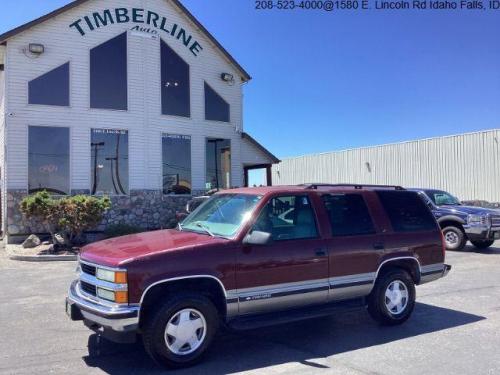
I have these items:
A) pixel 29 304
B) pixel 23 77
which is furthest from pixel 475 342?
pixel 23 77

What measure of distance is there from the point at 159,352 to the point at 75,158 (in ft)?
42.4

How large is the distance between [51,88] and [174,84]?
4.36 meters

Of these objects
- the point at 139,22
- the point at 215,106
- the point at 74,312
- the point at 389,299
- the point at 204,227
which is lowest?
the point at 389,299

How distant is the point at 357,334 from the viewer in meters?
6.24

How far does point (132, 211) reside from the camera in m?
17.5

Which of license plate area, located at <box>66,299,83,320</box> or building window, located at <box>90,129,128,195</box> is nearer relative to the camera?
license plate area, located at <box>66,299,83,320</box>

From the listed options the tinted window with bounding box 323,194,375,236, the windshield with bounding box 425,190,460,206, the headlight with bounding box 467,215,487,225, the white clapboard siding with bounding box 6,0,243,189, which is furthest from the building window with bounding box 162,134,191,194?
the tinted window with bounding box 323,194,375,236

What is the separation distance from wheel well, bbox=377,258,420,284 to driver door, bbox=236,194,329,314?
110 centimetres

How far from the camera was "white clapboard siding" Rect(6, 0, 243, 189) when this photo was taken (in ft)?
52.3

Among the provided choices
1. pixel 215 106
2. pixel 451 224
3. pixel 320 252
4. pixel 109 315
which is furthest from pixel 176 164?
pixel 109 315

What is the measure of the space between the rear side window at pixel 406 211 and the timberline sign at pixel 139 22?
13.7 metres

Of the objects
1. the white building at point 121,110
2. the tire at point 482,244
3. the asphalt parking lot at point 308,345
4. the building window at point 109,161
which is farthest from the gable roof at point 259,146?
the asphalt parking lot at point 308,345

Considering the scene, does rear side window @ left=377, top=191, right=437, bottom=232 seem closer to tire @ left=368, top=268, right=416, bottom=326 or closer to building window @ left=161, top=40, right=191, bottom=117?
tire @ left=368, top=268, right=416, bottom=326

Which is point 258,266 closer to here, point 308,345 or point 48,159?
point 308,345
